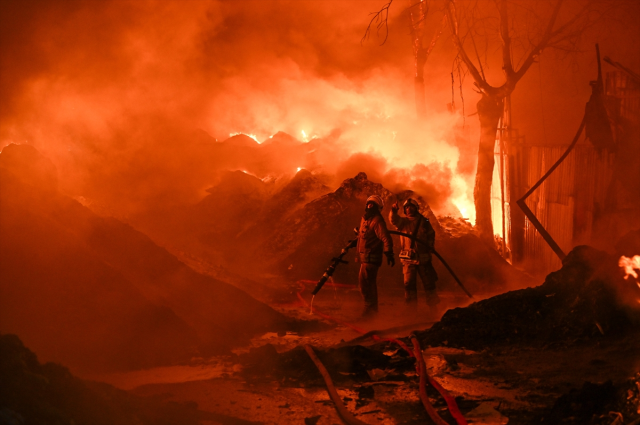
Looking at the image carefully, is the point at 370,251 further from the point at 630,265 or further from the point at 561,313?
the point at 630,265

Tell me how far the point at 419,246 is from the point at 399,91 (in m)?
17.0

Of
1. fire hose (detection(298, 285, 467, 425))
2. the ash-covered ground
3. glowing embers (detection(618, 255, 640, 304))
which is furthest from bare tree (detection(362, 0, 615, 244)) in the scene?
fire hose (detection(298, 285, 467, 425))

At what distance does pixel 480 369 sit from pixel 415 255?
137 inches

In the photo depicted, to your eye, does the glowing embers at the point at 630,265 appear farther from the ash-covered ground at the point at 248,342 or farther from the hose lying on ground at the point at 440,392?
the hose lying on ground at the point at 440,392

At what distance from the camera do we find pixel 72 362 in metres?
5.98

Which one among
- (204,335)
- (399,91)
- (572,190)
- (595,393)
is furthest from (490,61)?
(595,393)

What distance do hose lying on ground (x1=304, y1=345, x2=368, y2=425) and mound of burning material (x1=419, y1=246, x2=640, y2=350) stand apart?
60.1 inches

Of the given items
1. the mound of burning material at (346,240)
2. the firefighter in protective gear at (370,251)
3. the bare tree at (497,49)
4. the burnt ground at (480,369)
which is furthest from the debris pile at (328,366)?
the bare tree at (497,49)

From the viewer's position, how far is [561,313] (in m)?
6.58

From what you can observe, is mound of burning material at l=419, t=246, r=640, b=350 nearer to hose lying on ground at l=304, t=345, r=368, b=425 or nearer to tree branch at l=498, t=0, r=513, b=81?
hose lying on ground at l=304, t=345, r=368, b=425

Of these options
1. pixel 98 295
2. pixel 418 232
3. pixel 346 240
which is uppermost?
pixel 346 240

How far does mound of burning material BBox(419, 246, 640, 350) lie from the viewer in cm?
620

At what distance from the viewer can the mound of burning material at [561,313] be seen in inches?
244

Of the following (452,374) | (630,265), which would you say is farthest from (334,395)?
(630,265)
